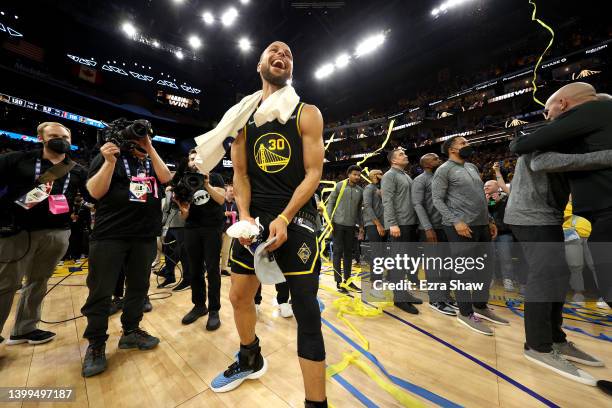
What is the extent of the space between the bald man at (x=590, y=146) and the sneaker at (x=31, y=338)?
14.3ft

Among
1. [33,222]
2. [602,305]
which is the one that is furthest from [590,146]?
[33,222]

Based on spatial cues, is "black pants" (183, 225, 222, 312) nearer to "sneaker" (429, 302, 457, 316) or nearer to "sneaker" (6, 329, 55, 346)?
"sneaker" (6, 329, 55, 346)

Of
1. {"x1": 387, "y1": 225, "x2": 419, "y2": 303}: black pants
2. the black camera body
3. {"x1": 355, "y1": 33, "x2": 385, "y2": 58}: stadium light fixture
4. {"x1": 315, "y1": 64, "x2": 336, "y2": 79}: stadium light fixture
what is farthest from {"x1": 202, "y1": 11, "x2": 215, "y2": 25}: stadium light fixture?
{"x1": 387, "y1": 225, "x2": 419, "y2": 303}: black pants

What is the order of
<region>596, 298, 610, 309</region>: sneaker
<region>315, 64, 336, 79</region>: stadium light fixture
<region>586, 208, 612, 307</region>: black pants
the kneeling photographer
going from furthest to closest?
<region>315, 64, 336, 79</region>: stadium light fixture, <region>596, 298, 610, 309</region>: sneaker, the kneeling photographer, <region>586, 208, 612, 307</region>: black pants

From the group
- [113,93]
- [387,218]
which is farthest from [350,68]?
[387,218]

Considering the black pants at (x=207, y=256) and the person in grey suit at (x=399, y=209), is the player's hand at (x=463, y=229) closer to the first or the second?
the person in grey suit at (x=399, y=209)

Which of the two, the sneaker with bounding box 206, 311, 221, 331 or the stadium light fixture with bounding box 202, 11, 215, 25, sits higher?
the stadium light fixture with bounding box 202, 11, 215, 25

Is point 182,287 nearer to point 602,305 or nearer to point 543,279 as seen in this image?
point 543,279

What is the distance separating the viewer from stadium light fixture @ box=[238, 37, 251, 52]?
17.0 metres

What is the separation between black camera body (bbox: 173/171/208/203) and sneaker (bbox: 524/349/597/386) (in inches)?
119

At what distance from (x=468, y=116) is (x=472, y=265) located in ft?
63.2

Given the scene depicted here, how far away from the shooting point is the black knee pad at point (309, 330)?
1.14m

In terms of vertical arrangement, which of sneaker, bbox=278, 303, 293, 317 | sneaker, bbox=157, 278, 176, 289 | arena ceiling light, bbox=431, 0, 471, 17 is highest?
arena ceiling light, bbox=431, 0, 471, 17

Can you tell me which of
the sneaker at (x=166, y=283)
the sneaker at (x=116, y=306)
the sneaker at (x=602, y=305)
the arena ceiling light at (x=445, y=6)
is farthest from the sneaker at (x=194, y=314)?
the arena ceiling light at (x=445, y=6)
